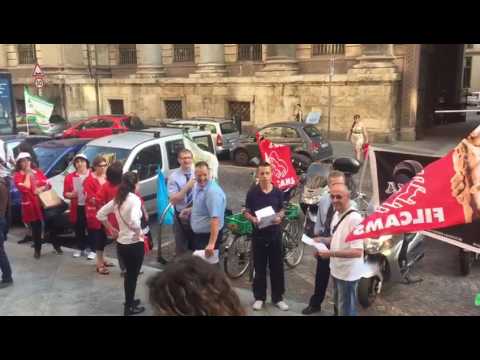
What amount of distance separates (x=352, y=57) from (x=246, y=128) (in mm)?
5792

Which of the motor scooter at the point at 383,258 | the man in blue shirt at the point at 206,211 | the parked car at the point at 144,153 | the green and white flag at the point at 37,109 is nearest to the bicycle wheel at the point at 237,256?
the man in blue shirt at the point at 206,211

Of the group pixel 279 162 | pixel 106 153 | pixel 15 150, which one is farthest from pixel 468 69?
pixel 15 150

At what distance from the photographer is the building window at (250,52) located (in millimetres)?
23969

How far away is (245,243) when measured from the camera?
6.68 meters

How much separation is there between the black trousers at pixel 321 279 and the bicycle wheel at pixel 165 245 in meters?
2.40

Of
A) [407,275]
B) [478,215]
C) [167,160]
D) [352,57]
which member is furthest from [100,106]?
[478,215]

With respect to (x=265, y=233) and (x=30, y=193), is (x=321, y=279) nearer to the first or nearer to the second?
(x=265, y=233)

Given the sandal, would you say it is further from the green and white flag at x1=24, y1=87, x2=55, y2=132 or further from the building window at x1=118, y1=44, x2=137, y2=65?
the building window at x1=118, y1=44, x2=137, y2=65

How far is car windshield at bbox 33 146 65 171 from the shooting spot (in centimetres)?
991

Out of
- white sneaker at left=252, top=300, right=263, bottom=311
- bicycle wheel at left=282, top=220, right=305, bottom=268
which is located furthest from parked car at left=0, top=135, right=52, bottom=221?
white sneaker at left=252, top=300, right=263, bottom=311

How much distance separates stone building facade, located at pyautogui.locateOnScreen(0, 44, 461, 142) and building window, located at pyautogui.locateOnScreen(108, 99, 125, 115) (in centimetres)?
8

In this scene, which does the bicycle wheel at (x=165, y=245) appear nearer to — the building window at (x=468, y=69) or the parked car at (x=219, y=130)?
the parked car at (x=219, y=130)

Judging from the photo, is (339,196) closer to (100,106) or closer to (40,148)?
(40,148)

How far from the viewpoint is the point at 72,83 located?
2869 centimetres
